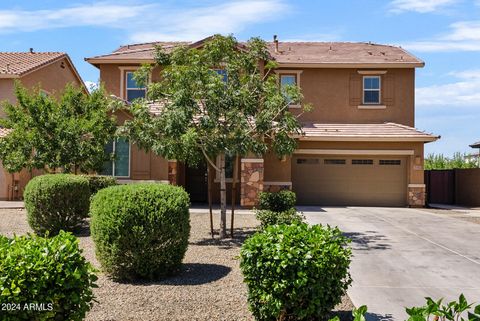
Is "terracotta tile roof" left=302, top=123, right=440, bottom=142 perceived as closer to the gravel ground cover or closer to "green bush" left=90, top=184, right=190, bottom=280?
the gravel ground cover

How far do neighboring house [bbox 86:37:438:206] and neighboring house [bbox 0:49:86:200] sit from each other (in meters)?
3.87

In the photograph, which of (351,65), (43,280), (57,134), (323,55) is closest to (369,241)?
(43,280)

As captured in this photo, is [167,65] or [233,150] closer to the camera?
[233,150]

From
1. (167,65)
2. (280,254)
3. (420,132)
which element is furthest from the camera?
(420,132)

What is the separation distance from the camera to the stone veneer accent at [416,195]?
2297 centimetres

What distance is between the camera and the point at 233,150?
40.8 feet

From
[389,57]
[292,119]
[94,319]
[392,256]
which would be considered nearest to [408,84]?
[389,57]

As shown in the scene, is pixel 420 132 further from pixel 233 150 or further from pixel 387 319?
pixel 387 319

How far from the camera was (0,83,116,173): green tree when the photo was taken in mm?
18328

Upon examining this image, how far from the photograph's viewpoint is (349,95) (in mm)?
24562

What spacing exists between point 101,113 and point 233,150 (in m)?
8.42

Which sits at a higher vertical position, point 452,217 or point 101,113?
point 101,113

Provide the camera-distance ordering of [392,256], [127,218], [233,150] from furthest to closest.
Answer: [233,150]
[392,256]
[127,218]

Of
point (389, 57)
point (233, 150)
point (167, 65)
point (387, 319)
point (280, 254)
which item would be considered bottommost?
point (387, 319)
